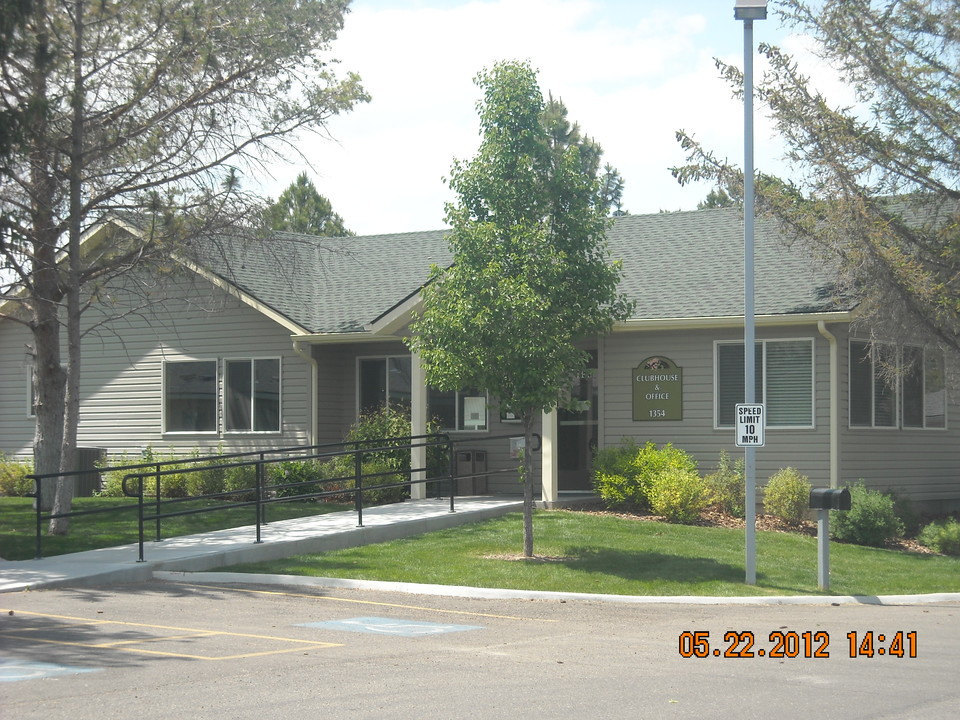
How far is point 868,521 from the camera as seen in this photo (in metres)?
18.1

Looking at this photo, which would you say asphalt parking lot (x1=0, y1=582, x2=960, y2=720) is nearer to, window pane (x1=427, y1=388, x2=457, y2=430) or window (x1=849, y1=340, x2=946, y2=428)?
window (x1=849, y1=340, x2=946, y2=428)

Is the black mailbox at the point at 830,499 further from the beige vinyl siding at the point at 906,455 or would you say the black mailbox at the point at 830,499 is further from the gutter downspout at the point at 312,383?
the gutter downspout at the point at 312,383

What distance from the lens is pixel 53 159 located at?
18.0m

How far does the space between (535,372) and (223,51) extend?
8257 millimetres

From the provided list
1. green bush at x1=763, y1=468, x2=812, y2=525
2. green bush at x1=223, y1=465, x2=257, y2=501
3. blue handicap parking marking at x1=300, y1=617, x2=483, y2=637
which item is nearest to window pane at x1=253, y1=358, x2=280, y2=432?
green bush at x1=223, y1=465, x2=257, y2=501

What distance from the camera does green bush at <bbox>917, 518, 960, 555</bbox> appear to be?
17.9 m

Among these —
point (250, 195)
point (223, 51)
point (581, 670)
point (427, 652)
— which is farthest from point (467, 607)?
point (223, 51)

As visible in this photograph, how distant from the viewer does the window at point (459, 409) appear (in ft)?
72.5

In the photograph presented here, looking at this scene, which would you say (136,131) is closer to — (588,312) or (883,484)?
(588,312)

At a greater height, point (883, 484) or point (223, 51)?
point (223, 51)

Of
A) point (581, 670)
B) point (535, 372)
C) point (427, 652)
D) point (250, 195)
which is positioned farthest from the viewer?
point (250, 195)

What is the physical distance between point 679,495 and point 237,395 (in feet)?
32.3

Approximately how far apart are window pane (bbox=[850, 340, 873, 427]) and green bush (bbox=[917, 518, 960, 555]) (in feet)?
7.21
